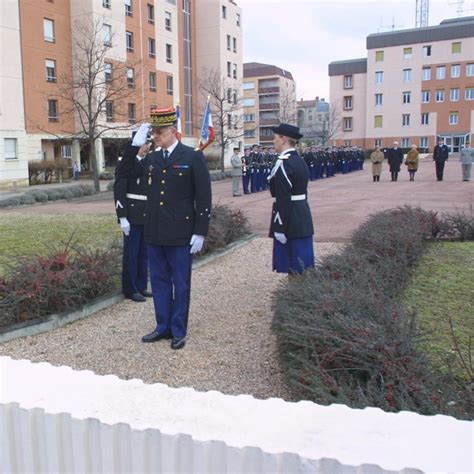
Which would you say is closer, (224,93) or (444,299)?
(444,299)

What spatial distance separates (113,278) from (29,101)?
34359mm

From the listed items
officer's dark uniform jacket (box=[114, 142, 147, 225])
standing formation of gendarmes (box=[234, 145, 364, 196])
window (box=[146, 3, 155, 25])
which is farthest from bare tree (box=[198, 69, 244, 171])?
officer's dark uniform jacket (box=[114, 142, 147, 225])

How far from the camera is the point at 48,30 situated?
128ft

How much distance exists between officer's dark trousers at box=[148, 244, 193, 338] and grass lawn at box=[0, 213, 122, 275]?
3.84 m

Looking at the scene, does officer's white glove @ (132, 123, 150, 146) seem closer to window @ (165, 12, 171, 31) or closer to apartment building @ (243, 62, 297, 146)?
window @ (165, 12, 171, 31)

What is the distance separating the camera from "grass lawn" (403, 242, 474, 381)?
4684mm

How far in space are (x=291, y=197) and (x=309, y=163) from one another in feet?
78.7

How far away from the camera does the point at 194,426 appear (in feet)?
6.18

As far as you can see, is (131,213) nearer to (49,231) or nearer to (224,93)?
(49,231)

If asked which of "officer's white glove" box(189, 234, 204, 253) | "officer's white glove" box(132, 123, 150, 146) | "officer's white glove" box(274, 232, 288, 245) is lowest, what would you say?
"officer's white glove" box(274, 232, 288, 245)

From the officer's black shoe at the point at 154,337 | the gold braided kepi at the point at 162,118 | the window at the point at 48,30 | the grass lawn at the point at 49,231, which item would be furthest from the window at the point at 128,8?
the officer's black shoe at the point at 154,337

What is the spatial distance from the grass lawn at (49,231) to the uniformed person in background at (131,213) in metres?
2.46

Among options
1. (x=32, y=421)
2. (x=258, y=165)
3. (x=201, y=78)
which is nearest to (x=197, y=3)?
(x=201, y=78)

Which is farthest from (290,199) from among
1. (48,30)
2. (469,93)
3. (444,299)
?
(469,93)
